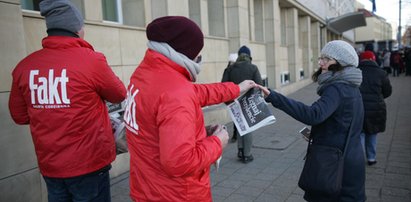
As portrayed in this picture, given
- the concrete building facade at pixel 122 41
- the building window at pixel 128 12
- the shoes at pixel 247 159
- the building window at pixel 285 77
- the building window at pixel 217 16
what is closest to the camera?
the concrete building facade at pixel 122 41

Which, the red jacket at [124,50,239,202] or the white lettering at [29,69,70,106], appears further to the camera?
the white lettering at [29,69,70,106]

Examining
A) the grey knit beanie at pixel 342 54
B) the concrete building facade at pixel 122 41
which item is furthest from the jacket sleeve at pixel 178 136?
the concrete building facade at pixel 122 41

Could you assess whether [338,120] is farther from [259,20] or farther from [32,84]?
[259,20]

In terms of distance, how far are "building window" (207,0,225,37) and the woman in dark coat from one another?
784 centimetres

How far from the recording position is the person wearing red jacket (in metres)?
1.72

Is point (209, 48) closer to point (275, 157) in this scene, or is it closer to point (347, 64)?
point (275, 157)

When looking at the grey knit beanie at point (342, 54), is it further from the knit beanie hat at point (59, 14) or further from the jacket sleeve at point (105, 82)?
the knit beanie hat at point (59, 14)

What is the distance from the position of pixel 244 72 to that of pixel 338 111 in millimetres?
3737

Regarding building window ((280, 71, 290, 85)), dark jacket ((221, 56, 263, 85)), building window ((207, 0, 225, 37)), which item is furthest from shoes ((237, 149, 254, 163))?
building window ((280, 71, 290, 85))

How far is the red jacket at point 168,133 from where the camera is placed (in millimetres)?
1712

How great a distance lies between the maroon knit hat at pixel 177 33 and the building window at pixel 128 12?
17.4 feet

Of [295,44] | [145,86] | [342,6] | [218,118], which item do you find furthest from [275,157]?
[342,6]

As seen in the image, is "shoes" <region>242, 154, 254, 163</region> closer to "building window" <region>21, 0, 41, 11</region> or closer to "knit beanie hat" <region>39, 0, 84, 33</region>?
"building window" <region>21, 0, 41, 11</region>

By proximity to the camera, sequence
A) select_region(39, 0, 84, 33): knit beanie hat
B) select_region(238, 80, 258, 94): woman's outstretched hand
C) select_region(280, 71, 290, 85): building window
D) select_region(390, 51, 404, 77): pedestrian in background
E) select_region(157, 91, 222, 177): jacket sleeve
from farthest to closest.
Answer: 1. select_region(390, 51, 404, 77): pedestrian in background
2. select_region(280, 71, 290, 85): building window
3. select_region(39, 0, 84, 33): knit beanie hat
4. select_region(238, 80, 258, 94): woman's outstretched hand
5. select_region(157, 91, 222, 177): jacket sleeve
